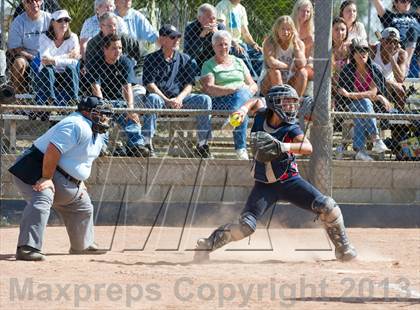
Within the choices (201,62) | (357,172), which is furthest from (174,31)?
(357,172)

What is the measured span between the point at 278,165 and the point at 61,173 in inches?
84.4

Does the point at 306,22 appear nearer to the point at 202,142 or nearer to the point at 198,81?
the point at 198,81

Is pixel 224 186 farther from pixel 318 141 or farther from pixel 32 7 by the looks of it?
pixel 32 7

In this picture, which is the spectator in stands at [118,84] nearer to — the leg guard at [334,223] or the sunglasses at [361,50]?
the sunglasses at [361,50]

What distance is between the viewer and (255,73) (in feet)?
43.6

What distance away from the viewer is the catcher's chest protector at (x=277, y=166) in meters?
9.51

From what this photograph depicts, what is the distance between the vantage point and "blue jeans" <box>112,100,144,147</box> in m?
12.1

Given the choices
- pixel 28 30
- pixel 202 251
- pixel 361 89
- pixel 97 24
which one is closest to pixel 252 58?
pixel 361 89

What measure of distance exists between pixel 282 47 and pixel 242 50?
1057 millimetres

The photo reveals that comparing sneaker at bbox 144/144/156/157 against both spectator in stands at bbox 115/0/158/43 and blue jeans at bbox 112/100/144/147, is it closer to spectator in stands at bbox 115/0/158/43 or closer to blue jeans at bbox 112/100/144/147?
blue jeans at bbox 112/100/144/147

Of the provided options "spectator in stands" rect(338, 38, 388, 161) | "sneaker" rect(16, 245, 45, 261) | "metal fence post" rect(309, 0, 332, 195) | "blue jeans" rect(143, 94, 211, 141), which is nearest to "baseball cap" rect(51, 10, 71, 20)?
"blue jeans" rect(143, 94, 211, 141)

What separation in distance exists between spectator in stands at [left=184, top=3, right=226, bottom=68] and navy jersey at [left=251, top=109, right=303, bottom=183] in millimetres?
3438

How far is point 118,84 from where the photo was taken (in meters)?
12.2

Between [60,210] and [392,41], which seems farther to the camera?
[392,41]
